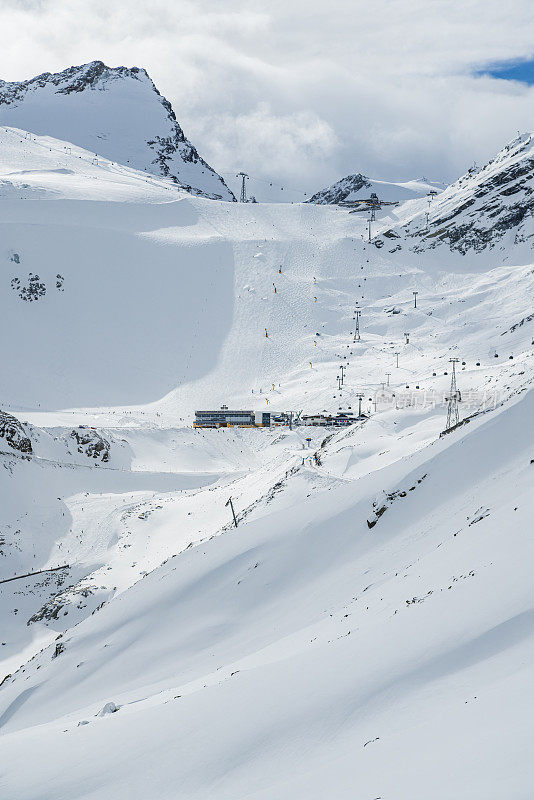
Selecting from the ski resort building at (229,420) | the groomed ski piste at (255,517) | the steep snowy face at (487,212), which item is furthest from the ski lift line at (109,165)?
the ski resort building at (229,420)

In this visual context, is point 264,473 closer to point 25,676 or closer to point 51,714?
point 25,676

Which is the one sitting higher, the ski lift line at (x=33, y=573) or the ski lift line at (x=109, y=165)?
the ski lift line at (x=109, y=165)

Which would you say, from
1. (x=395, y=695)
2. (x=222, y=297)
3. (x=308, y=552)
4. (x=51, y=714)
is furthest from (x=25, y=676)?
(x=222, y=297)

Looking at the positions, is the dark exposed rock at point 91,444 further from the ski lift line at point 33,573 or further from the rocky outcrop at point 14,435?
the ski lift line at point 33,573

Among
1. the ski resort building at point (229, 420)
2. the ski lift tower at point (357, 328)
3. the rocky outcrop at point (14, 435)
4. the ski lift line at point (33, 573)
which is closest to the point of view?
the ski lift line at point (33, 573)

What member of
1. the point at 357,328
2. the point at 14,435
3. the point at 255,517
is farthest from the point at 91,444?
the point at 357,328

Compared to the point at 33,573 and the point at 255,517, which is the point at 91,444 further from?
the point at 255,517

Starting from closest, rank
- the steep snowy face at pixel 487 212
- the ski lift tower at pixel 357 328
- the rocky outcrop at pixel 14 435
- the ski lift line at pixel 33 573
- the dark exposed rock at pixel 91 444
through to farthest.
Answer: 1. the ski lift line at pixel 33 573
2. the rocky outcrop at pixel 14 435
3. the dark exposed rock at pixel 91 444
4. the ski lift tower at pixel 357 328
5. the steep snowy face at pixel 487 212
